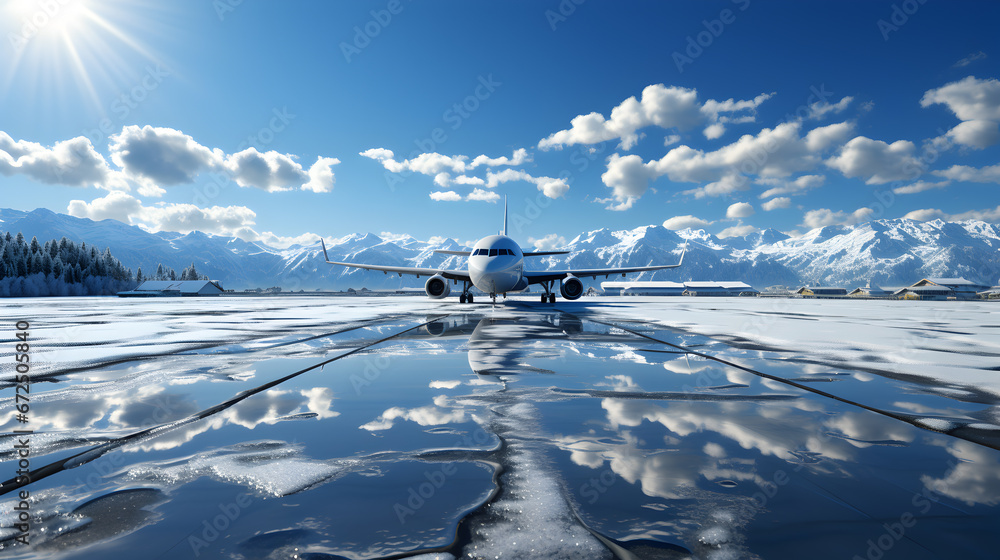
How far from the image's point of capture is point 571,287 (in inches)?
1254

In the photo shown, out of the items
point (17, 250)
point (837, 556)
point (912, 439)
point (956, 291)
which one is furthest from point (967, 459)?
point (956, 291)

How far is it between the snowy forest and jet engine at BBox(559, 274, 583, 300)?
96.4 m

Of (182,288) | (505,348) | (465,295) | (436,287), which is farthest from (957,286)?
(182,288)

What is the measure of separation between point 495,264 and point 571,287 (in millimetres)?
9235

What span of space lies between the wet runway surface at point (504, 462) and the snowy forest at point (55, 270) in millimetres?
103893

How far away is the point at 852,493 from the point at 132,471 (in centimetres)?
484

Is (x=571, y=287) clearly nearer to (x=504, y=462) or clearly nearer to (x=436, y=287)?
(x=436, y=287)

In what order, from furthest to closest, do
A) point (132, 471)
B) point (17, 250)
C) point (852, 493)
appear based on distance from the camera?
1. point (17, 250)
2. point (132, 471)
3. point (852, 493)

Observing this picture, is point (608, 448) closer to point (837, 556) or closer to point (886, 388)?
point (837, 556)

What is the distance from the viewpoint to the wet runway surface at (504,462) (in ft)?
7.36

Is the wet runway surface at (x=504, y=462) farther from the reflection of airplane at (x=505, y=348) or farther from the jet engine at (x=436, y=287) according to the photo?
the jet engine at (x=436, y=287)

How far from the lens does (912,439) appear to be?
3787 mm

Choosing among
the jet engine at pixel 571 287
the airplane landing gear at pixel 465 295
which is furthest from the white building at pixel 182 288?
the jet engine at pixel 571 287

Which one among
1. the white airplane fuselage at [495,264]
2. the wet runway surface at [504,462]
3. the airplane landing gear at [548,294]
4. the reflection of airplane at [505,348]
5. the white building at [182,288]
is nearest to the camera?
the wet runway surface at [504,462]
